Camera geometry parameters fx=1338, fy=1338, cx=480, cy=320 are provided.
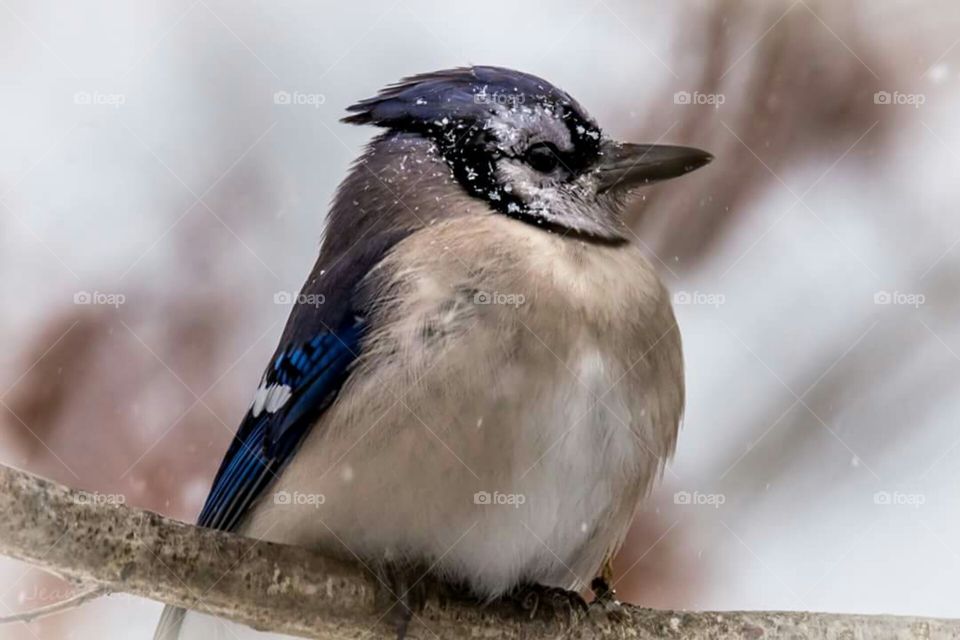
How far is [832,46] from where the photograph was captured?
4.82 metres

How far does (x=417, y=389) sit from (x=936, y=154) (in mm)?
2623

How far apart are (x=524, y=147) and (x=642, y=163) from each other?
0.39 m

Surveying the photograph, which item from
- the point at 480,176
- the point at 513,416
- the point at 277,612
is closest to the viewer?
the point at 277,612

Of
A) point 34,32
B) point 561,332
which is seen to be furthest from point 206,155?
point 561,332

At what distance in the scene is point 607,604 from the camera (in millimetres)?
3363

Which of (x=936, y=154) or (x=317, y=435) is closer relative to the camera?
(x=317, y=435)

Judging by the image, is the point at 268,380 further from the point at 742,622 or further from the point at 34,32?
the point at 34,32
